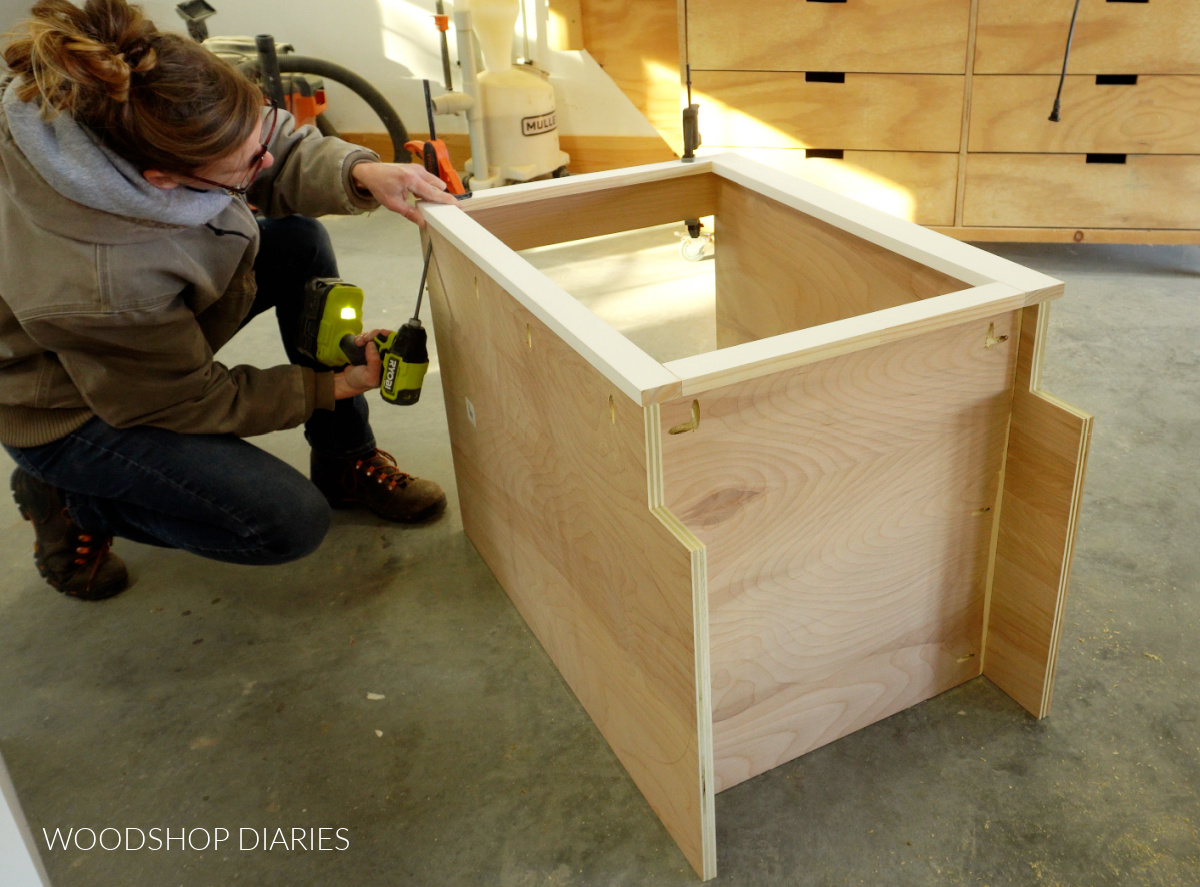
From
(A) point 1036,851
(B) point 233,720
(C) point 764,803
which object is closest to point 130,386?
(B) point 233,720

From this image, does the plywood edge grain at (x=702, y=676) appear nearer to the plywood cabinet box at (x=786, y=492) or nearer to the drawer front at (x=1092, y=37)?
the plywood cabinet box at (x=786, y=492)

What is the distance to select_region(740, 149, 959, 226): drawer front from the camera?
8.39 ft

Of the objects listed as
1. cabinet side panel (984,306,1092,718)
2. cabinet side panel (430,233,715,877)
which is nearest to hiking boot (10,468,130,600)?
cabinet side panel (430,233,715,877)

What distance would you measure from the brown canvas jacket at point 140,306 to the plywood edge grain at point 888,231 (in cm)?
59

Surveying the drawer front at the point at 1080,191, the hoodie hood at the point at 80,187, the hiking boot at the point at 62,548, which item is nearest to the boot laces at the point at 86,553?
the hiking boot at the point at 62,548

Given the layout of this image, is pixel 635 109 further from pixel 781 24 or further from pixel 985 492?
pixel 985 492

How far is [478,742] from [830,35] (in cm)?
194

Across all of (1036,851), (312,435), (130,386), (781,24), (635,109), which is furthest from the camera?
(635,109)

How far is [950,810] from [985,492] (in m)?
0.37

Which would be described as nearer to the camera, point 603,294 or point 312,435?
point 312,435

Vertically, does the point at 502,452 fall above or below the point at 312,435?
above

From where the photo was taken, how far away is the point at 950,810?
117cm

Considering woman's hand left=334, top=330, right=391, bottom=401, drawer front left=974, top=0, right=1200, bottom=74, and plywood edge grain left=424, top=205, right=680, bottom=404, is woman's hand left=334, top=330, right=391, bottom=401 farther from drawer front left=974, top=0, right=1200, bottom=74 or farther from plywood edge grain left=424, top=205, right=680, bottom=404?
drawer front left=974, top=0, right=1200, bottom=74

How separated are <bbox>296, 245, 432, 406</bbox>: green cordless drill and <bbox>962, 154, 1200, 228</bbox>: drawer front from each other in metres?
1.65
